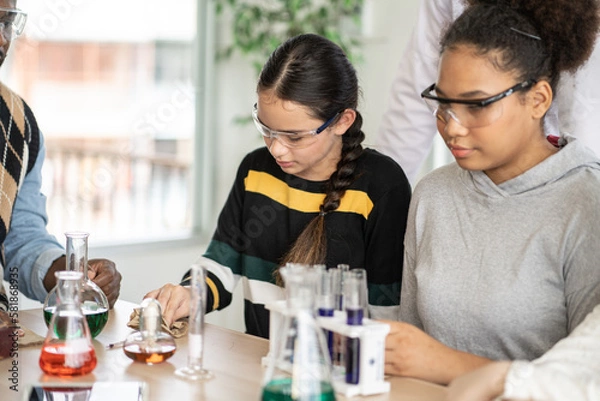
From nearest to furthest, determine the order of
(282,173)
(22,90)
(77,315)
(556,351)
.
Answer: (556,351) → (77,315) → (282,173) → (22,90)

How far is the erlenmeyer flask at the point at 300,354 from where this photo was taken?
41.9 inches

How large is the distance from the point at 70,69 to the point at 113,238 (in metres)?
0.85

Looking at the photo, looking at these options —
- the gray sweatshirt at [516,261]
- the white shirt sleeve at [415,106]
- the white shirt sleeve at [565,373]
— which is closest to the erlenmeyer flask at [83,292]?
the gray sweatshirt at [516,261]

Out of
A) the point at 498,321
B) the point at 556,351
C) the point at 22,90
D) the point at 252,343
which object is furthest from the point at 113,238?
the point at 556,351

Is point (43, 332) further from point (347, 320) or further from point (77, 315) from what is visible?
point (347, 320)

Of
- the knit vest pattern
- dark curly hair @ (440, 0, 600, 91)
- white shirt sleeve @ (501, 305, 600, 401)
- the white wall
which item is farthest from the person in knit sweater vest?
the white wall

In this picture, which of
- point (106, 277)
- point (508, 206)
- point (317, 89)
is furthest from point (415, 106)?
point (106, 277)

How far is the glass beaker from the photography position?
1430 millimetres

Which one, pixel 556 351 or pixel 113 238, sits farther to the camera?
pixel 113 238

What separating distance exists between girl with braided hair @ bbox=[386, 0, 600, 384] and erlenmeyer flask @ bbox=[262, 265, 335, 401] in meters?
0.28

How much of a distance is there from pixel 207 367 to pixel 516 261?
0.59 metres

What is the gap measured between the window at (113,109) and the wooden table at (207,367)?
2336 millimetres

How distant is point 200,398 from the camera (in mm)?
1253

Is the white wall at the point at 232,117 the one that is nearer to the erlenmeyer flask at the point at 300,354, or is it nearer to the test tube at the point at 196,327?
the test tube at the point at 196,327
